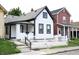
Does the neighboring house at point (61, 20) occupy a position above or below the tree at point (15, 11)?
below

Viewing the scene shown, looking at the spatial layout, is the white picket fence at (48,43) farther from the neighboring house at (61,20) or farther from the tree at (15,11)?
the tree at (15,11)

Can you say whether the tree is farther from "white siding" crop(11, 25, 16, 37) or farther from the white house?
"white siding" crop(11, 25, 16, 37)

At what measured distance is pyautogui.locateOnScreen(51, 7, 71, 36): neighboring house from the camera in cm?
3803

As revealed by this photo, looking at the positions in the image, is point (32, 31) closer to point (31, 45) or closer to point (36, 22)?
point (36, 22)

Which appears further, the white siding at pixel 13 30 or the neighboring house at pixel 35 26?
the white siding at pixel 13 30

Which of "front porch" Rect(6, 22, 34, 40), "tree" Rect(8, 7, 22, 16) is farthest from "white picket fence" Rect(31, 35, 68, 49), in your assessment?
"tree" Rect(8, 7, 22, 16)

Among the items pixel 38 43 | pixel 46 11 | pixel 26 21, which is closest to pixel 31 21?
pixel 26 21

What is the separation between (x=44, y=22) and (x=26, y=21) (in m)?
2.49

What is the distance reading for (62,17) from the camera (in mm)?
39812

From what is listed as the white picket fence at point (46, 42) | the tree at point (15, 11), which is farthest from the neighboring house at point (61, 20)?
the tree at point (15, 11)

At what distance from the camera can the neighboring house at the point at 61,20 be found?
125 ft

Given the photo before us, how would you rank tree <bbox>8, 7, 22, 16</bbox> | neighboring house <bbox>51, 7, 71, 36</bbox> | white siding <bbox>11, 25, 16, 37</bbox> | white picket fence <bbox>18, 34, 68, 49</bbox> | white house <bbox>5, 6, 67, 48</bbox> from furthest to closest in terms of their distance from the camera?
tree <bbox>8, 7, 22, 16</bbox>
neighboring house <bbox>51, 7, 71, 36</bbox>
white siding <bbox>11, 25, 16, 37</bbox>
white house <bbox>5, 6, 67, 48</bbox>
white picket fence <bbox>18, 34, 68, 49</bbox>

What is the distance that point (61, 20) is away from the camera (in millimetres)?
39500

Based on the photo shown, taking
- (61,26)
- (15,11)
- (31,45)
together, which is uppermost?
(15,11)
